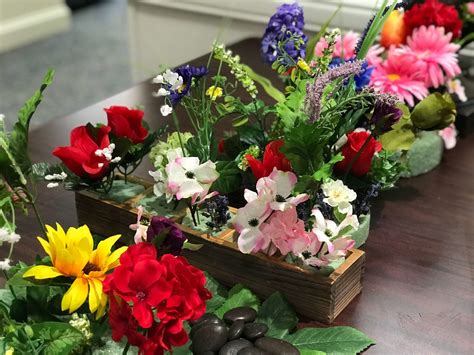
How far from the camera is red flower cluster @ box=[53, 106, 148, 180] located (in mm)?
922

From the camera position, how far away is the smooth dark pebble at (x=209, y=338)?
76cm

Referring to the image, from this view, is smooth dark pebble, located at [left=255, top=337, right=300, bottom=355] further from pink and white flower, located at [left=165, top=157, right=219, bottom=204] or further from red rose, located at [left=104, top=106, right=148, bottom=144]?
red rose, located at [left=104, top=106, right=148, bottom=144]

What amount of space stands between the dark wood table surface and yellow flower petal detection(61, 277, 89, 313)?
0.94 feet

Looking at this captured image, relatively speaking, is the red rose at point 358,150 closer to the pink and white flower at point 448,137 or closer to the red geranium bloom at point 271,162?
the red geranium bloom at point 271,162

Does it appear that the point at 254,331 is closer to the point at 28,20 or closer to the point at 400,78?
the point at 400,78

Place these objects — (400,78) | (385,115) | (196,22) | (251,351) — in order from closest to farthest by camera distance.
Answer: (251,351) → (385,115) → (400,78) → (196,22)

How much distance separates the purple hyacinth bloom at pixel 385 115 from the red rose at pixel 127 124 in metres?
0.33

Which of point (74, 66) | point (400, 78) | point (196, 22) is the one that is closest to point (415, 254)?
point (400, 78)

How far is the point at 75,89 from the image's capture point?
3498 millimetres

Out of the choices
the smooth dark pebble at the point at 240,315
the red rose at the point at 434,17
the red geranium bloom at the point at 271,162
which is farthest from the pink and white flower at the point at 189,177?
the red rose at the point at 434,17

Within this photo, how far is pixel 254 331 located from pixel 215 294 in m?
0.11

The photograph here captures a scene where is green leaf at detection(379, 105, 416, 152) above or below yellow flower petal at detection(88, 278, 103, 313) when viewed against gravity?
above

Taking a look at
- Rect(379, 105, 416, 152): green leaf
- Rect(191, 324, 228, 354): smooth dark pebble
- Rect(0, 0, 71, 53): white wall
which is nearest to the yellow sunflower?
Rect(191, 324, 228, 354): smooth dark pebble

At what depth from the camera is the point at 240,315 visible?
808 millimetres
